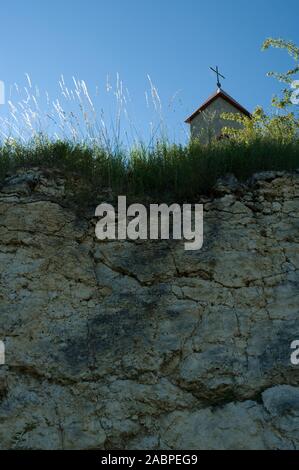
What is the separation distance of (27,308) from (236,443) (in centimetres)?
163

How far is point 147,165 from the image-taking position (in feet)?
15.1

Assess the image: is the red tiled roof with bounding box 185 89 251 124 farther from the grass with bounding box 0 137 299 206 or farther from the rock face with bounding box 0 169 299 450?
the rock face with bounding box 0 169 299 450

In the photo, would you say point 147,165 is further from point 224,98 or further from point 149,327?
point 224,98

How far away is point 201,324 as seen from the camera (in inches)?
139

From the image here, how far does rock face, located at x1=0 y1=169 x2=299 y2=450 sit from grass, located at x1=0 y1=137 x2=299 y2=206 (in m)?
0.20

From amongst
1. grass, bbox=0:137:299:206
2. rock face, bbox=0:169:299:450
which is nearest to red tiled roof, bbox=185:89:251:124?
grass, bbox=0:137:299:206

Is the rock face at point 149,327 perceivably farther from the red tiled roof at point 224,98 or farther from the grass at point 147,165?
the red tiled roof at point 224,98

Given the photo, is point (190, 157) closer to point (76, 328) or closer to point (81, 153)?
point (81, 153)

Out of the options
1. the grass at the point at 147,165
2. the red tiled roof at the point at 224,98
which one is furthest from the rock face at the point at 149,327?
the red tiled roof at the point at 224,98

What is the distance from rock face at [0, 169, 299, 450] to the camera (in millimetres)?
3086

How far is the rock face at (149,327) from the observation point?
3086mm

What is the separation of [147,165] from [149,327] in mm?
1669

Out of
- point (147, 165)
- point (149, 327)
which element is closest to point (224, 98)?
point (147, 165)

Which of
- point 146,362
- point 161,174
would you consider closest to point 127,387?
point 146,362
